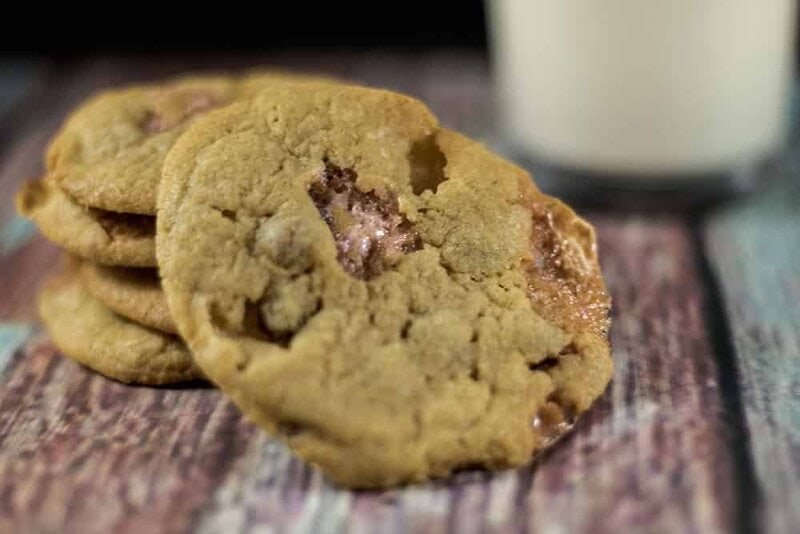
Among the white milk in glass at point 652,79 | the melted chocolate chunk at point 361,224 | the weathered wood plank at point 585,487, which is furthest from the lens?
the white milk in glass at point 652,79

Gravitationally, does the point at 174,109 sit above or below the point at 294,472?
above

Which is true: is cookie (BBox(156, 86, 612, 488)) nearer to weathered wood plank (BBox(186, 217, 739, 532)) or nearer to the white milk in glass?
weathered wood plank (BBox(186, 217, 739, 532))

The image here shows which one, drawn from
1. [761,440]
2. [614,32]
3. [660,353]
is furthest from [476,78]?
[761,440]

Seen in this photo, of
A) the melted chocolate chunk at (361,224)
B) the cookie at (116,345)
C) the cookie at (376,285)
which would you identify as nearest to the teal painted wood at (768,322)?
the cookie at (376,285)

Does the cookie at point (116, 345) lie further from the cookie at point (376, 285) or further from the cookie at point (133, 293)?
the cookie at point (376, 285)

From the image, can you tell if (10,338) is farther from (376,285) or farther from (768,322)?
(768,322)

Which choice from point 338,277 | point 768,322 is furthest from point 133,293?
point 768,322
